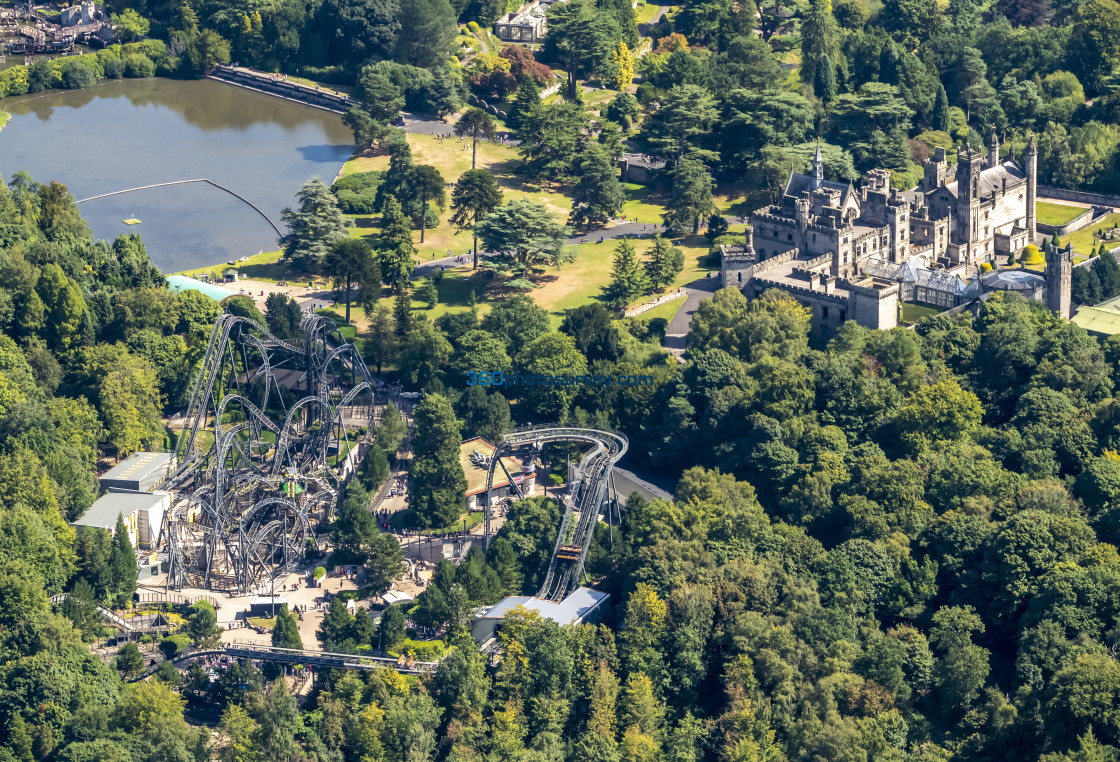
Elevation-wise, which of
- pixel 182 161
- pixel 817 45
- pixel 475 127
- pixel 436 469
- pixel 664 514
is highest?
pixel 817 45

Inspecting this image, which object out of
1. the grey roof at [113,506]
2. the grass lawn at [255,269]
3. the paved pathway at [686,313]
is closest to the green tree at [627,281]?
the paved pathway at [686,313]

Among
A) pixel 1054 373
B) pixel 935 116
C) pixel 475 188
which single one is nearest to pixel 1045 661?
pixel 1054 373

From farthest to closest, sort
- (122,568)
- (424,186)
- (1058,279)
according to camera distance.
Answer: (424,186)
(1058,279)
(122,568)

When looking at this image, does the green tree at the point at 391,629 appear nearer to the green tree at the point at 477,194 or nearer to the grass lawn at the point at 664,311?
the grass lawn at the point at 664,311

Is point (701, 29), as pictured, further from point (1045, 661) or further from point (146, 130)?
point (1045, 661)

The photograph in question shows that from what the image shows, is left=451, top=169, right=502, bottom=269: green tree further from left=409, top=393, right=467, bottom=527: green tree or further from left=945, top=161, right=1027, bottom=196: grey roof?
left=945, top=161, right=1027, bottom=196: grey roof

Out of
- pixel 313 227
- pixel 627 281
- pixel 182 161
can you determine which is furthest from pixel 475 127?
pixel 627 281

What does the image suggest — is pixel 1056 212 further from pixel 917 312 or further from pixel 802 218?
pixel 917 312
